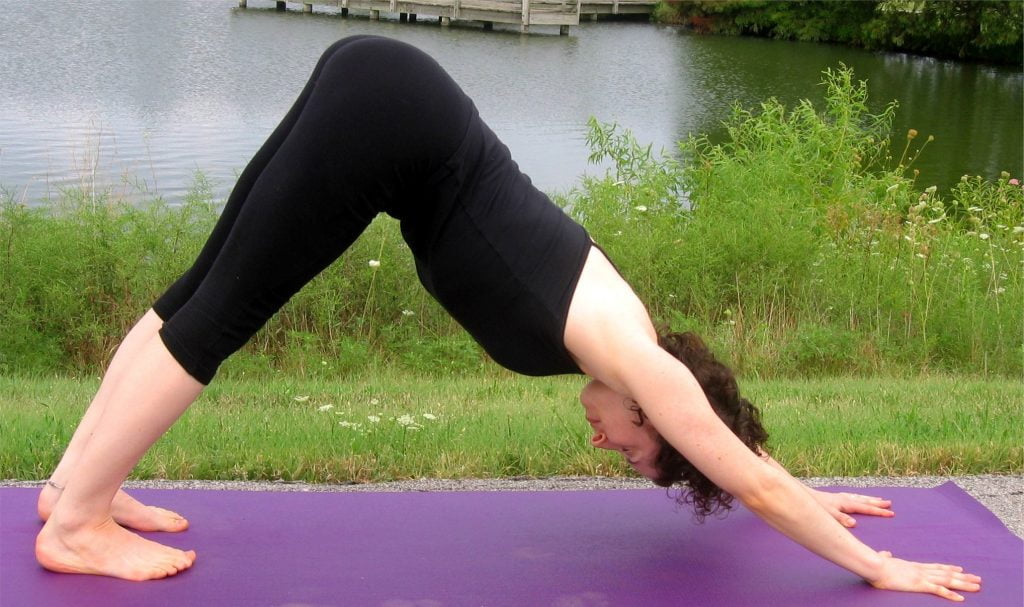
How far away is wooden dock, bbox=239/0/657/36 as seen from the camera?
86.4ft

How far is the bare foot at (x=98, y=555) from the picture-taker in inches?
101

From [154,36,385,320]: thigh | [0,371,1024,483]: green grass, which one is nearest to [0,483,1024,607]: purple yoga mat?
[0,371,1024,483]: green grass

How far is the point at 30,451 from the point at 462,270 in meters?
2.08

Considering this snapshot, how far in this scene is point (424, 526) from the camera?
3.00 metres

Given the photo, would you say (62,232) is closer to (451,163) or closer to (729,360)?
(729,360)

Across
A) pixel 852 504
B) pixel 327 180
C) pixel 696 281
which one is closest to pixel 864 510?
pixel 852 504

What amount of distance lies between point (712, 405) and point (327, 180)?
112 centimetres

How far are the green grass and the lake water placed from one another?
11.4 feet

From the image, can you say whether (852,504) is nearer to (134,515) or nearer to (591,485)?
(591,485)

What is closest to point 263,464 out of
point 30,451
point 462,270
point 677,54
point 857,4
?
point 30,451

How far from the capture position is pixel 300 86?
49.6 feet

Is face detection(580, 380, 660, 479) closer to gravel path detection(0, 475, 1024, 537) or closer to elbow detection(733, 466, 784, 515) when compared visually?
elbow detection(733, 466, 784, 515)

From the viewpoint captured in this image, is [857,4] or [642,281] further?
[857,4]

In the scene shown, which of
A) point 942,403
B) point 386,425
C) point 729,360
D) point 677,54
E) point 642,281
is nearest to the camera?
point 386,425
